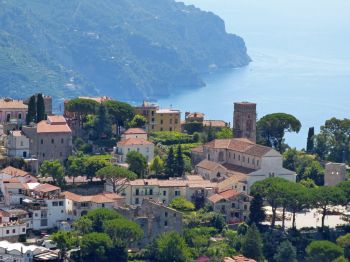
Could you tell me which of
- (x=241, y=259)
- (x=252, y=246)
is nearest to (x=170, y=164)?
(x=252, y=246)

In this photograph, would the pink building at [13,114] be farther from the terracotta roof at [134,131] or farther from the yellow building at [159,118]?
the yellow building at [159,118]

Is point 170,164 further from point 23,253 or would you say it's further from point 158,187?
point 23,253

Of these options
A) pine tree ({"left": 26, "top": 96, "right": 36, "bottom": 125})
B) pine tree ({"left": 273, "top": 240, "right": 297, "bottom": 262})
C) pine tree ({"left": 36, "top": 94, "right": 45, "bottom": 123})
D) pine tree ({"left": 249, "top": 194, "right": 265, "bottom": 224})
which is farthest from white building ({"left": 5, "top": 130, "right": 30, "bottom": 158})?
pine tree ({"left": 273, "top": 240, "right": 297, "bottom": 262})

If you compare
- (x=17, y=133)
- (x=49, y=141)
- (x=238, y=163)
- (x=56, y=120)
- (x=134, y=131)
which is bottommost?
(x=238, y=163)

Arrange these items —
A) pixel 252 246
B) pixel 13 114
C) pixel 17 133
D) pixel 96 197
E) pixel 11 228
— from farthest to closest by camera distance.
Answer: pixel 13 114 < pixel 17 133 < pixel 96 197 < pixel 252 246 < pixel 11 228

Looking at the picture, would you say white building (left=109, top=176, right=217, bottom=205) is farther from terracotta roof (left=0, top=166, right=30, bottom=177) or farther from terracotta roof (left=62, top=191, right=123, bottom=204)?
terracotta roof (left=0, top=166, right=30, bottom=177)

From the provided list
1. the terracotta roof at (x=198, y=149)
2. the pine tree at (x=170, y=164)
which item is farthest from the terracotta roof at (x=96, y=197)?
the terracotta roof at (x=198, y=149)
